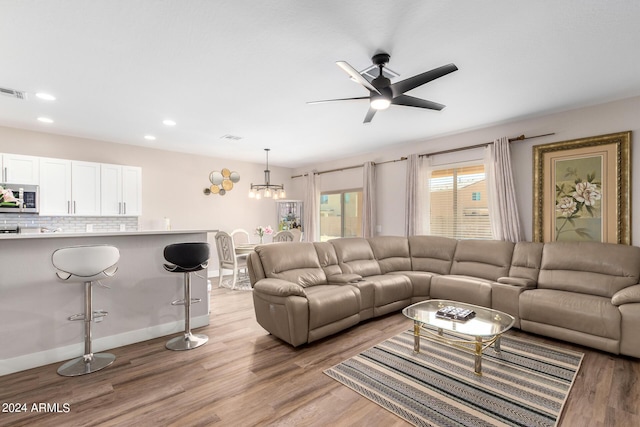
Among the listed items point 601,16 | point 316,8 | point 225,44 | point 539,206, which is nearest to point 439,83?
point 601,16

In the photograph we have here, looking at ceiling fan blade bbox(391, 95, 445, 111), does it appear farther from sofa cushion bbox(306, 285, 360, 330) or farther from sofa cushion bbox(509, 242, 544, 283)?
sofa cushion bbox(509, 242, 544, 283)

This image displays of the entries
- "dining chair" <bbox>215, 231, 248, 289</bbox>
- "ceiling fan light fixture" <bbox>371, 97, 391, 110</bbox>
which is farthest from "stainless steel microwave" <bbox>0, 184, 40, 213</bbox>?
"ceiling fan light fixture" <bbox>371, 97, 391, 110</bbox>

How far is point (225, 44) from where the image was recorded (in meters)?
2.40

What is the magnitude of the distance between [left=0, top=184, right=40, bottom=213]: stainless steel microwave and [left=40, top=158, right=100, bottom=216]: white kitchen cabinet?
0.22ft

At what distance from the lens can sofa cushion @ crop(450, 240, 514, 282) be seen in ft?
13.4

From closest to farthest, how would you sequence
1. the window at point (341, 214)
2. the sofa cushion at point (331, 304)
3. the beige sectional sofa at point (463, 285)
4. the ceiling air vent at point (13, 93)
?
the beige sectional sofa at point (463, 285) → the sofa cushion at point (331, 304) → the ceiling air vent at point (13, 93) → the window at point (341, 214)

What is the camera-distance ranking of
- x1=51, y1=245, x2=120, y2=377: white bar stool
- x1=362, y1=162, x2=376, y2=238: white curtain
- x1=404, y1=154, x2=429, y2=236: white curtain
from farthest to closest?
x1=362, y1=162, x2=376, y2=238: white curtain
x1=404, y1=154, x2=429, y2=236: white curtain
x1=51, y1=245, x2=120, y2=377: white bar stool

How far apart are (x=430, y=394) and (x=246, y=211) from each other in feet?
19.3

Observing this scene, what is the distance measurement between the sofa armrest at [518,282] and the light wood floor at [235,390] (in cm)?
68

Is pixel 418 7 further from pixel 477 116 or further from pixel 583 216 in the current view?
pixel 583 216

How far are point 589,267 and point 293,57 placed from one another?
399cm

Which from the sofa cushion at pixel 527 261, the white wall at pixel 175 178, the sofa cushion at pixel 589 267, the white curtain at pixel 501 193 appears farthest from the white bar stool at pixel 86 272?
the white curtain at pixel 501 193

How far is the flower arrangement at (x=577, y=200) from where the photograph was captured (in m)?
3.75

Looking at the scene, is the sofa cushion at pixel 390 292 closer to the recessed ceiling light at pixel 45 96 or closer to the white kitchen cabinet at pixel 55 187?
the recessed ceiling light at pixel 45 96
